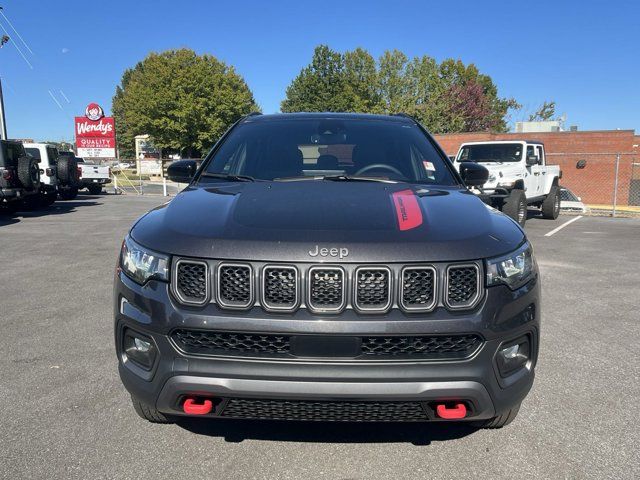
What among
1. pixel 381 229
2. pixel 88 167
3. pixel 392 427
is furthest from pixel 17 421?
pixel 88 167

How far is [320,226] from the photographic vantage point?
7.18ft

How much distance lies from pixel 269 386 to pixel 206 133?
49.1 metres

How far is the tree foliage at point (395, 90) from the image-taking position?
46153 millimetres

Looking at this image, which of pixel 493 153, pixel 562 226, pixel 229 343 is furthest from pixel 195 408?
pixel 562 226

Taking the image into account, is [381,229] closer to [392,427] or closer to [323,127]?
[392,427]

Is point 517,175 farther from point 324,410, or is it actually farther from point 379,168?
point 324,410

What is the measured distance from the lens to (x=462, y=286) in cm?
210

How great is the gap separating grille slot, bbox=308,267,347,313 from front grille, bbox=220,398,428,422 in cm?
39

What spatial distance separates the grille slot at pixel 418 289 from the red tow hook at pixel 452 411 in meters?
0.43

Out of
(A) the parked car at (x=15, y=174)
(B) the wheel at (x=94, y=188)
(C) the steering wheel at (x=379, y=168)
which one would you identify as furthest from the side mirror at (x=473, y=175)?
(B) the wheel at (x=94, y=188)

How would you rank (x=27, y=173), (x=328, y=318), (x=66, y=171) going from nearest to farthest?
(x=328, y=318) < (x=27, y=173) < (x=66, y=171)

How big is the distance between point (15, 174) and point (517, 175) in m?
12.5

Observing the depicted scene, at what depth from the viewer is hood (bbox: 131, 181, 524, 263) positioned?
6.79 ft

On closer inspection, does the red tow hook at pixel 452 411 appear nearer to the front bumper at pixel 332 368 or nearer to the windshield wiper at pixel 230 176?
the front bumper at pixel 332 368
